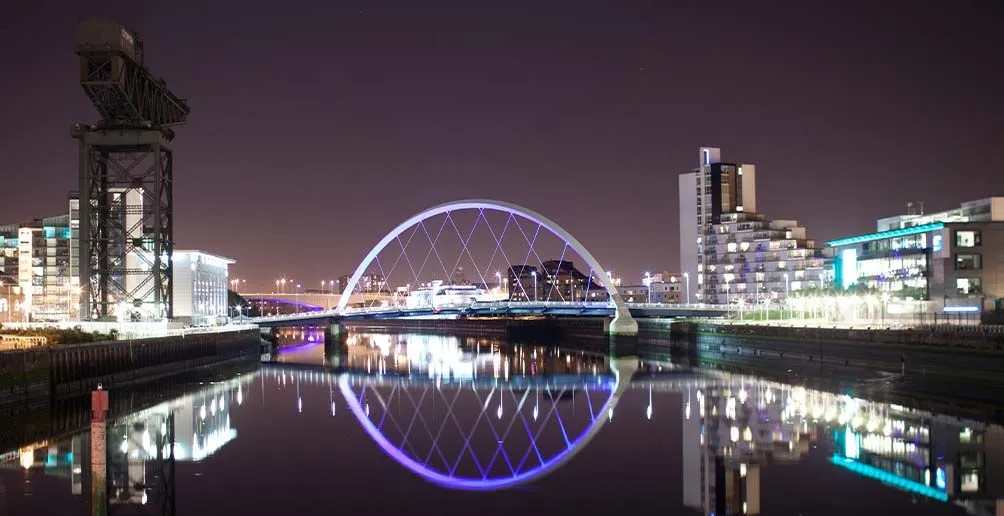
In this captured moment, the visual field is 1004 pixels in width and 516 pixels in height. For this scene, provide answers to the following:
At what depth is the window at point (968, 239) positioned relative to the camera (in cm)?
6319

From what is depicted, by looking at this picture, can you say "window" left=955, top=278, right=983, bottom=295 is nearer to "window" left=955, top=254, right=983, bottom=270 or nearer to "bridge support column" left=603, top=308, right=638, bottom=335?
"window" left=955, top=254, right=983, bottom=270

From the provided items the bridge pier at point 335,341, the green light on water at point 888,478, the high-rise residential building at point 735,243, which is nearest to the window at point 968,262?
the high-rise residential building at point 735,243

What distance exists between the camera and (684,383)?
155 feet

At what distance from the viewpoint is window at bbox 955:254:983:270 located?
→ 6288 cm

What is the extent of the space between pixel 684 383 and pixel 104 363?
89.1 ft

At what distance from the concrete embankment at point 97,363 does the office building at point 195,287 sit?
8214 millimetres

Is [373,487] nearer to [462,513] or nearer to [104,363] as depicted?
[462,513]

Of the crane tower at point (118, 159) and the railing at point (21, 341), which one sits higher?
the crane tower at point (118, 159)

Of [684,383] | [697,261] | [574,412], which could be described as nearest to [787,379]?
[684,383]

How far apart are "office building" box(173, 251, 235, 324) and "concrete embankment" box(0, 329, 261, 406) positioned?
8.21 metres

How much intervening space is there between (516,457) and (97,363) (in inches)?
857

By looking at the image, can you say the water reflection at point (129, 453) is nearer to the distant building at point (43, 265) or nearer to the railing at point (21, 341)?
the railing at point (21, 341)

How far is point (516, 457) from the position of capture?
27.0 m

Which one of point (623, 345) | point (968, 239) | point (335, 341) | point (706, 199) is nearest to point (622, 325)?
point (623, 345)
